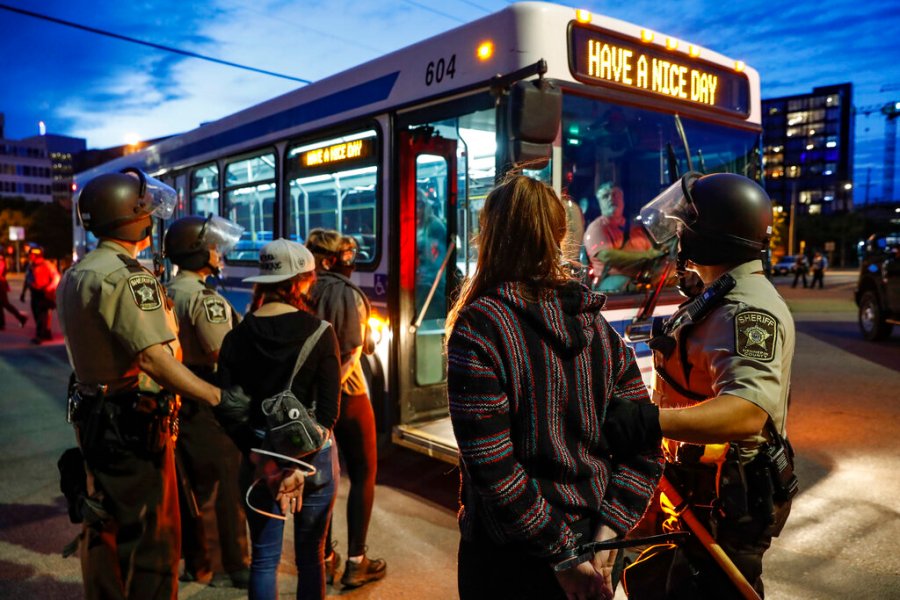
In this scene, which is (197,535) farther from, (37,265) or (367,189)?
(37,265)

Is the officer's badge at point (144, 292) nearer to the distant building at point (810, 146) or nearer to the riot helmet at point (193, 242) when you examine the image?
the riot helmet at point (193, 242)

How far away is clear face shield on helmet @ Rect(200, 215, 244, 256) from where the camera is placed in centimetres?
397

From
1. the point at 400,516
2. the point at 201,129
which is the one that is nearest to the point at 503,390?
the point at 400,516

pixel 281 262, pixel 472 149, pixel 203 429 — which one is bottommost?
pixel 203 429

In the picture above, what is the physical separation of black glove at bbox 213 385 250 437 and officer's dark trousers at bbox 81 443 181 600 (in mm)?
374

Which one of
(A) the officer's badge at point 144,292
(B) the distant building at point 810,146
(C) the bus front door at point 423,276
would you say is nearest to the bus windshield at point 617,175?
(C) the bus front door at point 423,276

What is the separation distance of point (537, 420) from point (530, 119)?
8.17 ft

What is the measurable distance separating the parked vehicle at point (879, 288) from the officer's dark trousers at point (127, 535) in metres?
13.2

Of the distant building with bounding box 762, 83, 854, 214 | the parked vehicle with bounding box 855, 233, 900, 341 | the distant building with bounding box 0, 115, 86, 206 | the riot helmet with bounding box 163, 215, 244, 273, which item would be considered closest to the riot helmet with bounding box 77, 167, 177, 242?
the riot helmet with bounding box 163, 215, 244, 273

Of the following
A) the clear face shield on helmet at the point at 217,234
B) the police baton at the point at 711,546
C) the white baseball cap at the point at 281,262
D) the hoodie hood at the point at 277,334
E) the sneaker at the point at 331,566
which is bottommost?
the sneaker at the point at 331,566

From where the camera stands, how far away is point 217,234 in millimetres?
4027

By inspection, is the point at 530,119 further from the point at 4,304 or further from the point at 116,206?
the point at 4,304

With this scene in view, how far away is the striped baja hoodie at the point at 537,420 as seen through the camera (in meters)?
1.60

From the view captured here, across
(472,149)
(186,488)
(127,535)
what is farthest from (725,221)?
(472,149)
